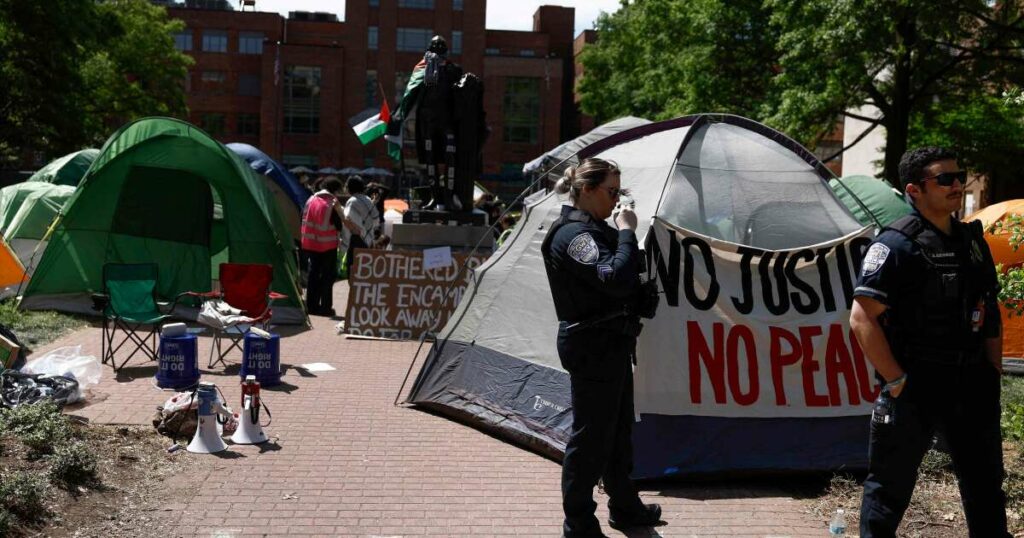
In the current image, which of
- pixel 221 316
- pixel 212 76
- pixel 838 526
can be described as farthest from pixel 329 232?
pixel 212 76

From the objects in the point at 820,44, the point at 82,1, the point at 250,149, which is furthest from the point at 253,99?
the point at 820,44

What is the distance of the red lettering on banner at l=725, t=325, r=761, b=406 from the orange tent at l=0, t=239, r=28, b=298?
1017cm

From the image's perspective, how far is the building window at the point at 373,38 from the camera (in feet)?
232

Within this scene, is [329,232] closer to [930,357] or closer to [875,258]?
[875,258]

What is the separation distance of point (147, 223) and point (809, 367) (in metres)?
9.86

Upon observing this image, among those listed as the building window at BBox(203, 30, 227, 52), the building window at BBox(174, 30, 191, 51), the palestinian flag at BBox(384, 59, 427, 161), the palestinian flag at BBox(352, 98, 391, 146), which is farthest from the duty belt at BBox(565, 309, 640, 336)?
Answer: the building window at BBox(174, 30, 191, 51)

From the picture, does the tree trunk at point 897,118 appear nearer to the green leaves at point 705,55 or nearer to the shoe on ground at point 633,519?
the green leaves at point 705,55

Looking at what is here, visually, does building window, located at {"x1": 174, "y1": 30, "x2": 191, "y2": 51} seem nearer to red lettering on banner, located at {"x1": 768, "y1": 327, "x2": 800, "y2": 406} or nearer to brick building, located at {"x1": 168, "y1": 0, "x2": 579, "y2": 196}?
brick building, located at {"x1": 168, "y1": 0, "x2": 579, "y2": 196}

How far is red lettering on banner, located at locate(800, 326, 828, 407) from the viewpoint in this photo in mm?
6496

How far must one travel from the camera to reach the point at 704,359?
20.9ft

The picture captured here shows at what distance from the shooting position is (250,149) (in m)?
20.6

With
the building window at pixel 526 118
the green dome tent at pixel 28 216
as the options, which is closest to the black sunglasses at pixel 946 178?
the green dome tent at pixel 28 216

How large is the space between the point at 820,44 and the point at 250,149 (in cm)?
1151

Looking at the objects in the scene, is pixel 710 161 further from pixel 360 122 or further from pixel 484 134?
pixel 360 122
